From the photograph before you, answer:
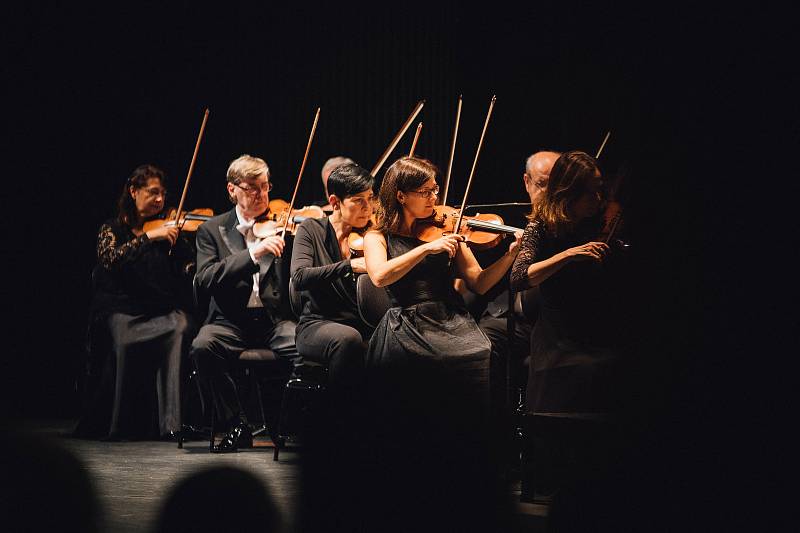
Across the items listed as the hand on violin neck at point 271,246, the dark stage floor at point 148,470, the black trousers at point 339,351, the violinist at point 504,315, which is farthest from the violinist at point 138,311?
the violinist at point 504,315

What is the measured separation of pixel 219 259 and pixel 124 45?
1564 millimetres

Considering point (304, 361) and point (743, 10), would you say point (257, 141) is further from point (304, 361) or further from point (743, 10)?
point (743, 10)

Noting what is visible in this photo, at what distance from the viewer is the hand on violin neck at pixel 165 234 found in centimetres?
419

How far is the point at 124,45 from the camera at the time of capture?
4.83 meters

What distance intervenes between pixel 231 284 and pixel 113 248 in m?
0.74

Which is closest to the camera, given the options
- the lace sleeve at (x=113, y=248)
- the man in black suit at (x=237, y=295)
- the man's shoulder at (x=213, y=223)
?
the man in black suit at (x=237, y=295)

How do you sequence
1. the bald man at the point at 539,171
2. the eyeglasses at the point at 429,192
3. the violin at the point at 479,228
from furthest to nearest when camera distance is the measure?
the bald man at the point at 539,171 < the violin at the point at 479,228 < the eyeglasses at the point at 429,192

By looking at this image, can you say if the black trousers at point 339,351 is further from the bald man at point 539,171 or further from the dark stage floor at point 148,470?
the bald man at point 539,171

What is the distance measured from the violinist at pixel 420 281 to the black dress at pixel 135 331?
62.5 inches

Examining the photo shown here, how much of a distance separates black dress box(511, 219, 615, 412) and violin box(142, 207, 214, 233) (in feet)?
6.71

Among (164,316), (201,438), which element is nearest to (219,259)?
(164,316)

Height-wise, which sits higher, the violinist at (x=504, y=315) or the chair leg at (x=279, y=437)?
the violinist at (x=504, y=315)

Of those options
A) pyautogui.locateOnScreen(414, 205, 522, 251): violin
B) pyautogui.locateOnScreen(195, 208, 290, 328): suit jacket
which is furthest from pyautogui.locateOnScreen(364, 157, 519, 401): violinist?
pyautogui.locateOnScreen(195, 208, 290, 328): suit jacket

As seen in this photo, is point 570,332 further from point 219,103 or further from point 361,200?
point 219,103
